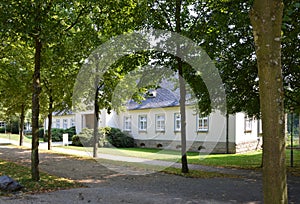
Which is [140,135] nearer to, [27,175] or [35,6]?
[27,175]

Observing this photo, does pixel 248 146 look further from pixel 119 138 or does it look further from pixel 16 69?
pixel 16 69

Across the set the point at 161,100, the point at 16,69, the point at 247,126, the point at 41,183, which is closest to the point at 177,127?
the point at 161,100

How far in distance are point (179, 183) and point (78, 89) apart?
9.70 meters

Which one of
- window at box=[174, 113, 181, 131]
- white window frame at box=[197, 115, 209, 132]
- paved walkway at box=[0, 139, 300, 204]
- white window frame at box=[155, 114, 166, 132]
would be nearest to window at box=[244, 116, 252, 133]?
white window frame at box=[197, 115, 209, 132]

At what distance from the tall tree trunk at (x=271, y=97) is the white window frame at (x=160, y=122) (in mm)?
25099

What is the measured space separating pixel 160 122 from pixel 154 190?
67.0ft

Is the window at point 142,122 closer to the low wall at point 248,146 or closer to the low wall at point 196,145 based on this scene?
the low wall at point 196,145

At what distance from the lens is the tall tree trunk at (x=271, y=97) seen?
11.9 ft

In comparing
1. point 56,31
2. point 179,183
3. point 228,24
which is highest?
point 228,24

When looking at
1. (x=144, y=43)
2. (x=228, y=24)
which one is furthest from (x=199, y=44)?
(x=144, y=43)

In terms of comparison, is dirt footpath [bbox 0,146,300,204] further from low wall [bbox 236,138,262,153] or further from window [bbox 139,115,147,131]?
window [bbox 139,115,147,131]

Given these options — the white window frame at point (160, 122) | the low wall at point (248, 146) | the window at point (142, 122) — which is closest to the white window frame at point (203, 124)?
the low wall at point (248, 146)

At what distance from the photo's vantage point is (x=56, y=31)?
388 inches

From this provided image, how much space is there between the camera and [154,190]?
9125mm
